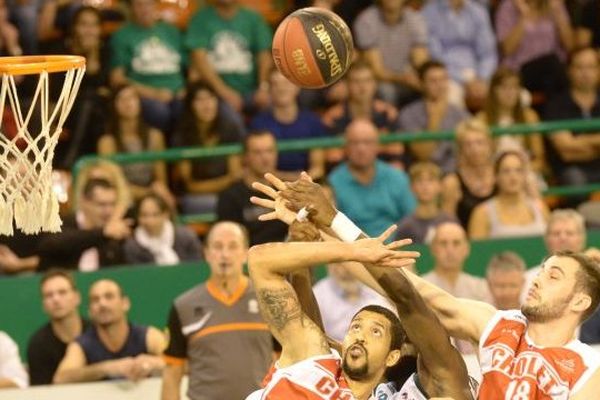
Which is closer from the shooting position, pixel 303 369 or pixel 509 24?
pixel 303 369

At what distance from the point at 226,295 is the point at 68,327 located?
116cm

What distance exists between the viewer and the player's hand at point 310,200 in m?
7.54

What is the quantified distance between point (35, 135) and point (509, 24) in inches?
250

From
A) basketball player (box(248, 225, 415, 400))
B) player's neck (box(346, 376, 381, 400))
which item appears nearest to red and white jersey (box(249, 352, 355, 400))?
basketball player (box(248, 225, 415, 400))

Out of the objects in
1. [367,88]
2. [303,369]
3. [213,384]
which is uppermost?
[367,88]

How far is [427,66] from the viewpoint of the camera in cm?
1330

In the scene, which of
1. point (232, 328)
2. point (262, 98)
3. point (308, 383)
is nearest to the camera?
point (308, 383)

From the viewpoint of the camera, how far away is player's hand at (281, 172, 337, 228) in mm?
7543

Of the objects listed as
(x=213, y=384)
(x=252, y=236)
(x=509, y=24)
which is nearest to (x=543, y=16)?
(x=509, y=24)

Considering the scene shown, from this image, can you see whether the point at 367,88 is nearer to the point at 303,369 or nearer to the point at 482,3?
the point at 482,3

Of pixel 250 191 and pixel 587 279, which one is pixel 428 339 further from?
pixel 250 191

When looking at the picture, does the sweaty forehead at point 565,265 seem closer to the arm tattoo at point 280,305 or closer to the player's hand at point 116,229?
the arm tattoo at point 280,305

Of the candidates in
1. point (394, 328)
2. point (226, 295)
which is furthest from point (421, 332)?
point (226, 295)

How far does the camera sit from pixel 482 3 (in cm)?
1481
